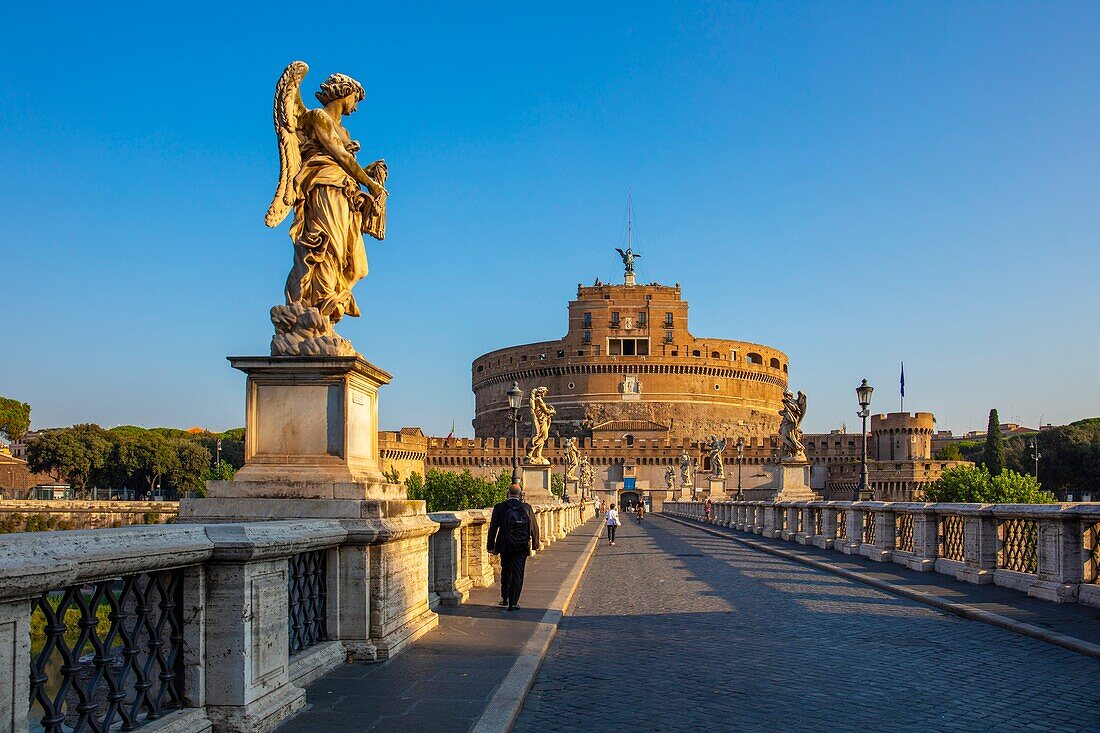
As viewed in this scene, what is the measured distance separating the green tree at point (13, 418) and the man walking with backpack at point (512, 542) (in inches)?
4430

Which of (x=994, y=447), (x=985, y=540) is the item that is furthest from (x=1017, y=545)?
(x=994, y=447)

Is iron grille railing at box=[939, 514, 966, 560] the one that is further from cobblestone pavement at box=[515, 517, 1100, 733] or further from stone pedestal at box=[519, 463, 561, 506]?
stone pedestal at box=[519, 463, 561, 506]

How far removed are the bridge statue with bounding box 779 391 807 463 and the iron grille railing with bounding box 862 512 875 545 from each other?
890 centimetres

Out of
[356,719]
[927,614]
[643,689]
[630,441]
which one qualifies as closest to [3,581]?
[356,719]

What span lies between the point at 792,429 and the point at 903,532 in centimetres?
1185

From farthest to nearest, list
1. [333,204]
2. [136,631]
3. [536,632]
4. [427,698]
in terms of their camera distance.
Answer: [536,632] < [333,204] < [427,698] < [136,631]

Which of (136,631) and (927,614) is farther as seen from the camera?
(927,614)

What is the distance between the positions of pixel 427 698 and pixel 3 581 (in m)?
3.36

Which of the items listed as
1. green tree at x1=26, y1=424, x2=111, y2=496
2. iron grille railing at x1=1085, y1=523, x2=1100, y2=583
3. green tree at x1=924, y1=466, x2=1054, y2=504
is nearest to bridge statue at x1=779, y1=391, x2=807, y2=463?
iron grille railing at x1=1085, y1=523, x2=1100, y2=583

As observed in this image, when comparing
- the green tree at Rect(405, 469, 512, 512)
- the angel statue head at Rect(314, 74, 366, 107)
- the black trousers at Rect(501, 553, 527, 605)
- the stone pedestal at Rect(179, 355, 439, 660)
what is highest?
the angel statue head at Rect(314, 74, 366, 107)

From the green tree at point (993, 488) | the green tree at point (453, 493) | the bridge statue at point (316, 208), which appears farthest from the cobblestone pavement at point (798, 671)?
the green tree at point (453, 493)

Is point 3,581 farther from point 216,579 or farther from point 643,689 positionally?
point 643,689

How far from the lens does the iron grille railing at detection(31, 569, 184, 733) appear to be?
3633 mm

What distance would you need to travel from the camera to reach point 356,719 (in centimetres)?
550
